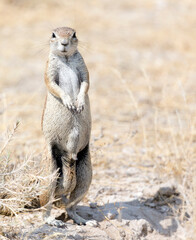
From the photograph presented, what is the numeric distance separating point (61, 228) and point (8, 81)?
5082 millimetres

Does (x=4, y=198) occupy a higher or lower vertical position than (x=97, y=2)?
lower

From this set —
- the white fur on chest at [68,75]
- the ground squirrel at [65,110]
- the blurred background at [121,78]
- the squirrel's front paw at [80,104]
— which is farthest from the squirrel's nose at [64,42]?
the squirrel's front paw at [80,104]

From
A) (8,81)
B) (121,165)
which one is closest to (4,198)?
(121,165)

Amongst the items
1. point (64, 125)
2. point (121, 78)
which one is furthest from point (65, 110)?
point (121, 78)

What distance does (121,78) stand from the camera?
5309mm

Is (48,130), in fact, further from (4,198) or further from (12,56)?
(12,56)

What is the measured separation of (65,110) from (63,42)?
55 cm

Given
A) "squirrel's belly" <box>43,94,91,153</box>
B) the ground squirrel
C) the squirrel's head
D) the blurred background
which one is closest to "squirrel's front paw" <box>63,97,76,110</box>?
the ground squirrel

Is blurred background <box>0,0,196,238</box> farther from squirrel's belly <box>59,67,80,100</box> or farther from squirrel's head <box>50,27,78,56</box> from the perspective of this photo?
squirrel's belly <box>59,67,80,100</box>

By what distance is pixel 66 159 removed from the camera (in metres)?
3.95

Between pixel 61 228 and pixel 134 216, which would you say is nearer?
pixel 61 228

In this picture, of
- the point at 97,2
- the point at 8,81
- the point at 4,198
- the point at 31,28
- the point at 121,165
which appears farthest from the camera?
the point at 97,2

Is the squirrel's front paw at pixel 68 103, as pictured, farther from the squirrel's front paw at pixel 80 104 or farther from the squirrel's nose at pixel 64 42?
the squirrel's nose at pixel 64 42

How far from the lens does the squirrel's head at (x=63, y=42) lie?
12.0ft
